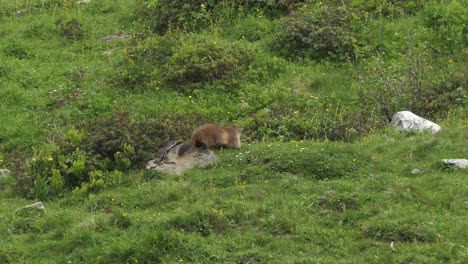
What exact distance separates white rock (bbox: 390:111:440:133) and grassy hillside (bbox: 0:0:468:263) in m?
0.30

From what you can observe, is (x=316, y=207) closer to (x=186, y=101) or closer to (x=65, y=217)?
(x=65, y=217)

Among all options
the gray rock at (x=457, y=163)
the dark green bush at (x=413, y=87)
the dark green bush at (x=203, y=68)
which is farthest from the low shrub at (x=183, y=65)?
the gray rock at (x=457, y=163)

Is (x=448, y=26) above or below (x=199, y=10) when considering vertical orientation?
above

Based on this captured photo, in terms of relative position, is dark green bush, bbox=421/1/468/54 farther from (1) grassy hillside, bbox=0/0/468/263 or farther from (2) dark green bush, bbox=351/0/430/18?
(2) dark green bush, bbox=351/0/430/18

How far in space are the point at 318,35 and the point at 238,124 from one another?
3.04m

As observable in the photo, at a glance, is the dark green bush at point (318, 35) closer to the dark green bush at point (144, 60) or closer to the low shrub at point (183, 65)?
the low shrub at point (183, 65)

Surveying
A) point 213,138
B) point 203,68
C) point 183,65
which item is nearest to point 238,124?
point 203,68

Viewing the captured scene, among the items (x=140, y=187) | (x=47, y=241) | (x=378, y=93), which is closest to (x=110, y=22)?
(x=378, y=93)

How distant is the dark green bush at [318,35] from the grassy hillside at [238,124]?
1.1 inches

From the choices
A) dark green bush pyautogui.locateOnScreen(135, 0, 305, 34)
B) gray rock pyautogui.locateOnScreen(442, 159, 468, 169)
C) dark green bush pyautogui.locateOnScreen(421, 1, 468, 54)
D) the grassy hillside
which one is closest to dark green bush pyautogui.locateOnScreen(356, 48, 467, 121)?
the grassy hillside

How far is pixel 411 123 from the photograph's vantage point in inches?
456

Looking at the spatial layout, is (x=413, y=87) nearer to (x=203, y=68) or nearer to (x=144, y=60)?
(x=203, y=68)

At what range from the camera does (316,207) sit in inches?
359

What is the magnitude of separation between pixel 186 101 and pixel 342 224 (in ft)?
18.1
